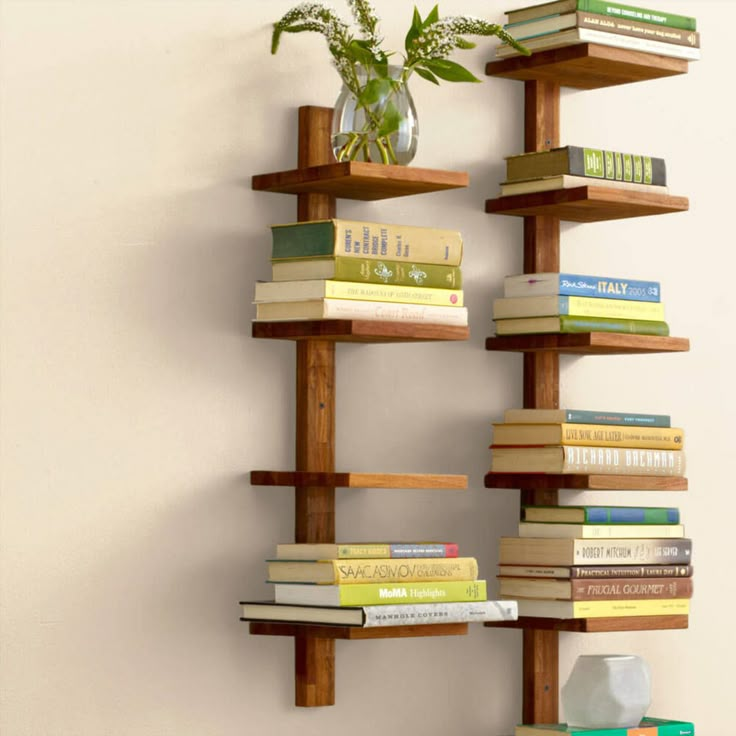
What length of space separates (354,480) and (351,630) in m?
0.23

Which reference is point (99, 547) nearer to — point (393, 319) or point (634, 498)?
point (393, 319)

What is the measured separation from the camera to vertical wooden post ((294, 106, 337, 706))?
2586mm

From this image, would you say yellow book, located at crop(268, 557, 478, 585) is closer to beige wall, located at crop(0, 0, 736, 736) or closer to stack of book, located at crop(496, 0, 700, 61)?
beige wall, located at crop(0, 0, 736, 736)

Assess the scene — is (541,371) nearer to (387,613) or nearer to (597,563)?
(597,563)

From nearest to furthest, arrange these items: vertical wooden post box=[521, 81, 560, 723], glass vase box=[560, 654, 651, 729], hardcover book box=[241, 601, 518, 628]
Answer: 1. hardcover book box=[241, 601, 518, 628]
2. glass vase box=[560, 654, 651, 729]
3. vertical wooden post box=[521, 81, 560, 723]

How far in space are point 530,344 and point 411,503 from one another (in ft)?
1.16

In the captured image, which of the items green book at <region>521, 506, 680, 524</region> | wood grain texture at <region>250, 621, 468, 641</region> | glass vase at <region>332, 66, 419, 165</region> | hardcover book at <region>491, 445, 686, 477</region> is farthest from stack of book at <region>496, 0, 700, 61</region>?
wood grain texture at <region>250, 621, 468, 641</region>

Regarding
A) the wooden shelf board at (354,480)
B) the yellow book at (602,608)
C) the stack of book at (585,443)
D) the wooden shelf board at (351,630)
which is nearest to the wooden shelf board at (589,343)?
the stack of book at (585,443)

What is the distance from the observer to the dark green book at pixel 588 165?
2.74 metres

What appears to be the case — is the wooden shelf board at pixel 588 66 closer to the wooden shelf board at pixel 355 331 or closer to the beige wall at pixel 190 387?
the beige wall at pixel 190 387

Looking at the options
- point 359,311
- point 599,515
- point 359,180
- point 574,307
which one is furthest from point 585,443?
point 359,180

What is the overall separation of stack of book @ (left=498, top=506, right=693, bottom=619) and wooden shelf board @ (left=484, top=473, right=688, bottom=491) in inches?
1.9

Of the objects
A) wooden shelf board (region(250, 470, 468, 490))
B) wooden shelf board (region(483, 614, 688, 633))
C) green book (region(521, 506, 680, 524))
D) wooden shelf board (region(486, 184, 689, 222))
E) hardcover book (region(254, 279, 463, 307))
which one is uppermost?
wooden shelf board (region(486, 184, 689, 222))

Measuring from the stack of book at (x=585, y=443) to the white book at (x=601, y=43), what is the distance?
2.12 ft
